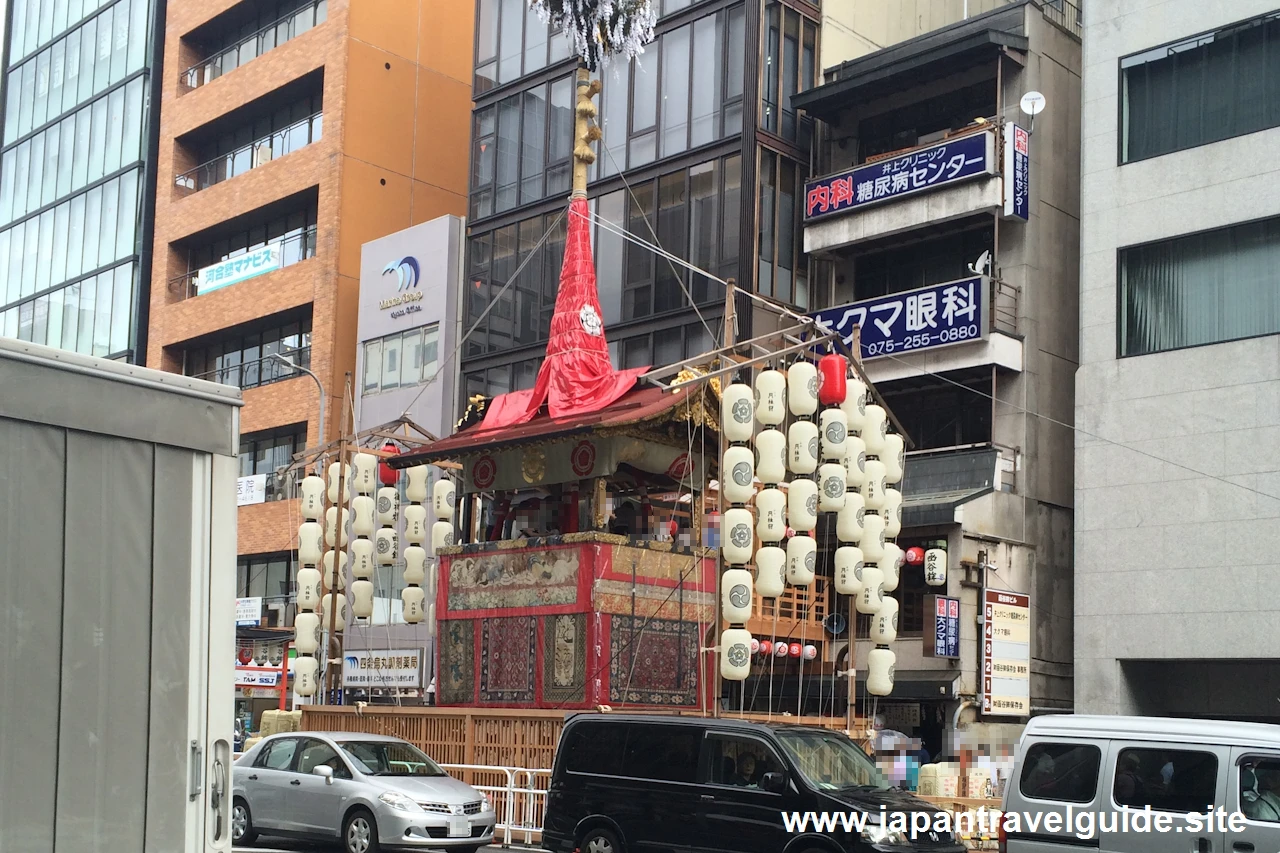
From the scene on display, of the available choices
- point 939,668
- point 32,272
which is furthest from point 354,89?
point 939,668

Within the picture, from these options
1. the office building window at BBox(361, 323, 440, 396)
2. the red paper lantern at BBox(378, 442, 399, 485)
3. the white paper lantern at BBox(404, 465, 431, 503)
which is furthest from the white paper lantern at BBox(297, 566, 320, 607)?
the office building window at BBox(361, 323, 440, 396)

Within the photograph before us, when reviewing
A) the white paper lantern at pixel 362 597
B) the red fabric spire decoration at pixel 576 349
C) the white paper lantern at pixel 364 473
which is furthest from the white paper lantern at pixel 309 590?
the red fabric spire decoration at pixel 576 349

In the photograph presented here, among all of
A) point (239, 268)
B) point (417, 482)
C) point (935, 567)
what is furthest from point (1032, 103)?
point (239, 268)

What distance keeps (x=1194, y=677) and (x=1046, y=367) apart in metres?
7.08

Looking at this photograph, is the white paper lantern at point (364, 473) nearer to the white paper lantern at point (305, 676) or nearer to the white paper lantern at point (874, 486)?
the white paper lantern at point (305, 676)

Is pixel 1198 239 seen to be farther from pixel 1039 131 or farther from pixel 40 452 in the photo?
pixel 40 452

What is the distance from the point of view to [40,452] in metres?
6.30

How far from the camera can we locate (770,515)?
22.0 metres

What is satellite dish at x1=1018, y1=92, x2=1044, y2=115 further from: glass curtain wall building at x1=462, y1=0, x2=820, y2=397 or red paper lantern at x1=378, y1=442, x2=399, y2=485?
red paper lantern at x1=378, y1=442, x2=399, y2=485

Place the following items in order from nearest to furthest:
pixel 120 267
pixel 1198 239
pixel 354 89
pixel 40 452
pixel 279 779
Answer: pixel 40 452
pixel 279 779
pixel 1198 239
pixel 354 89
pixel 120 267

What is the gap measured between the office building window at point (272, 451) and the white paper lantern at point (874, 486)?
27338mm

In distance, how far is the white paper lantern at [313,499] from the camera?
31.7 m

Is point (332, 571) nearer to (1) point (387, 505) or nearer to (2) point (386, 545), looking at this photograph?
(2) point (386, 545)

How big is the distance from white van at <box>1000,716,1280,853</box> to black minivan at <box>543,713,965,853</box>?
176 cm
